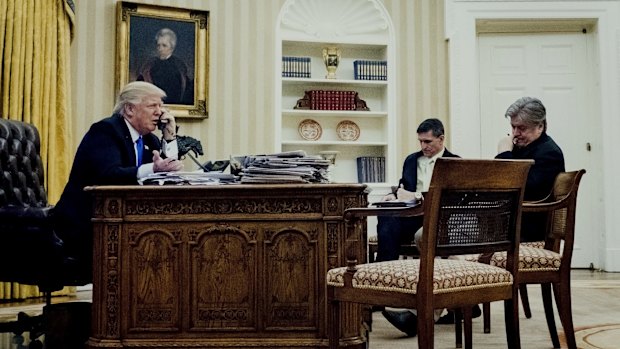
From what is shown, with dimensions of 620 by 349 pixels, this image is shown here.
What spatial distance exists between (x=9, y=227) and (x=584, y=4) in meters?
5.46

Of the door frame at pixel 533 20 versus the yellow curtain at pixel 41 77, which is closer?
the yellow curtain at pixel 41 77

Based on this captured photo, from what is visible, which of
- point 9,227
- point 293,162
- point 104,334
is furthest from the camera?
point 9,227

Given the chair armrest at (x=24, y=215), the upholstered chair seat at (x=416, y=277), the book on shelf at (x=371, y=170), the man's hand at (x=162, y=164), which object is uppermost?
the book on shelf at (x=371, y=170)

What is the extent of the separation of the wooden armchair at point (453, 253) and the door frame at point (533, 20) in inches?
153

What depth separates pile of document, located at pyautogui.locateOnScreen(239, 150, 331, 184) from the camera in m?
2.47

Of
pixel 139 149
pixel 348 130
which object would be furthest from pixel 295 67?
pixel 139 149

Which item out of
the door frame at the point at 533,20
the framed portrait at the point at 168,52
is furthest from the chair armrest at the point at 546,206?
the framed portrait at the point at 168,52

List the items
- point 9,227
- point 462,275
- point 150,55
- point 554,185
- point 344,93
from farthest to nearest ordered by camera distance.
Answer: point 344,93
point 150,55
point 554,185
point 9,227
point 462,275

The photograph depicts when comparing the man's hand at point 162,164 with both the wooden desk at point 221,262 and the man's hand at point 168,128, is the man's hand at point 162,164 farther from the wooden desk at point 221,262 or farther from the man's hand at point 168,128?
the man's hand at point 168,128

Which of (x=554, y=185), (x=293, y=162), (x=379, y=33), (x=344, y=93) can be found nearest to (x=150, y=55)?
(x=344, y=93)

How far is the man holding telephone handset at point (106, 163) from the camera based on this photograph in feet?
8.72

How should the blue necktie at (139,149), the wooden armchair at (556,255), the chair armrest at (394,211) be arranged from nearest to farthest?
the chair armrest at (394,211) < the wooden armchair at (556,255) < the blue necktie at (139,149)

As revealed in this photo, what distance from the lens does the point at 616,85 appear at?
5980 mm

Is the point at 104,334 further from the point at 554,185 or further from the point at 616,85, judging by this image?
the point at 616,85
